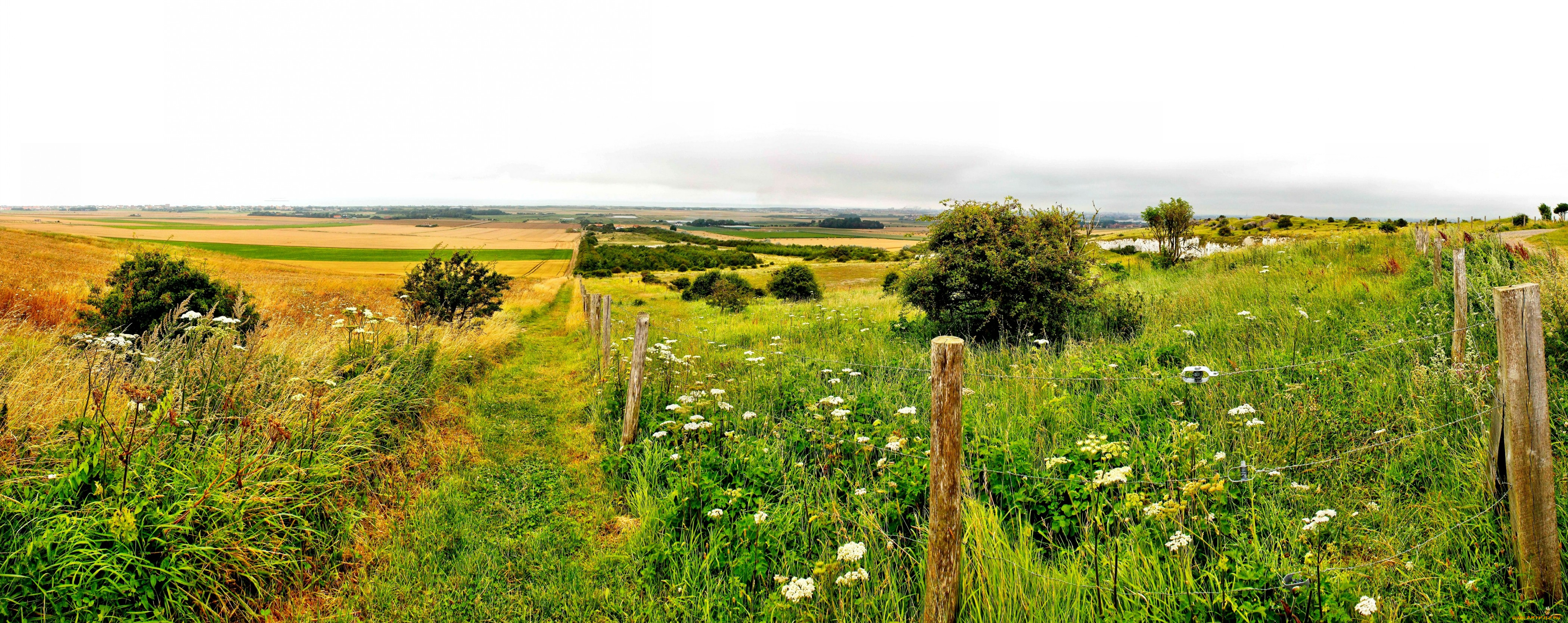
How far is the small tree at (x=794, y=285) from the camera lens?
133ft

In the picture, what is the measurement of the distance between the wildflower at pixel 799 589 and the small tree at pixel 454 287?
14439 mm

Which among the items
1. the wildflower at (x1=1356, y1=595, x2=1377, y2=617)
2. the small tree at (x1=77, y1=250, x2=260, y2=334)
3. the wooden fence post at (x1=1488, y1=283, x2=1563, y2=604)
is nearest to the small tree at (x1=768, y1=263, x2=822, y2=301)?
the small tree at (x1=77, y1=250, x2=260, y2=334)

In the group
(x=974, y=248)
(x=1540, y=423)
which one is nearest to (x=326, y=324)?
(x=974, y=248)

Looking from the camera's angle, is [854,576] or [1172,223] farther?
[1172,223]

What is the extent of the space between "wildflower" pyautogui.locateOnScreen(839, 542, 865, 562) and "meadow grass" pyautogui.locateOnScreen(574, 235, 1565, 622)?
0.24m

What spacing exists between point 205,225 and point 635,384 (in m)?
45.1

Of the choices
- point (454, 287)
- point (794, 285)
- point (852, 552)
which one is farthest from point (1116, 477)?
point (794, 285)

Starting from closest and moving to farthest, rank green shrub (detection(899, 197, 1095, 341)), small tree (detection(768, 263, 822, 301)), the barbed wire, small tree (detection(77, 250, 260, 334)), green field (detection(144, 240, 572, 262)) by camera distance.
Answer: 1. the barbed wire
2. small tree (detection(77, 250, 260, 334))
3. green shrub (detection(899, 197, 1095, 341))
4. green field (detection(144, 240, 572, 262))
5. small tree (detection(768, 263, 822, 301))

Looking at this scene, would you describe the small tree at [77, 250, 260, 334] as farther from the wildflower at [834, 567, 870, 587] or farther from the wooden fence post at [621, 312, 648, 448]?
the wildflower at [834, 567, 870, 587]

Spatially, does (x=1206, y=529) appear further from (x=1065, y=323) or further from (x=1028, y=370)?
(x=1065, y=323)

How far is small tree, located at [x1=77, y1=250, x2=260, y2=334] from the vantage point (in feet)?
27.6

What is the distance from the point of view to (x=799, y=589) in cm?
301

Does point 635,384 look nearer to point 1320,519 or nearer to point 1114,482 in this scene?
point 1114,482

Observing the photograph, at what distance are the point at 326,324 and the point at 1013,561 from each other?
40.0 ft
